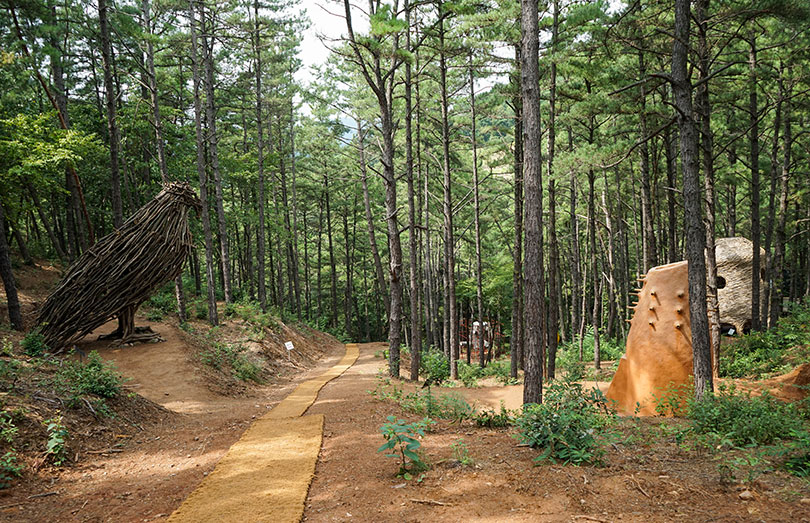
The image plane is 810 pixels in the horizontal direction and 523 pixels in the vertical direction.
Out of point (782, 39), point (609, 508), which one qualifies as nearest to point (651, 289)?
point (609, 508)

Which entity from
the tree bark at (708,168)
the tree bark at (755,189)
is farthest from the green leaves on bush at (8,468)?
the tree bark at (755,189)

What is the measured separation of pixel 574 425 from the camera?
5164mm

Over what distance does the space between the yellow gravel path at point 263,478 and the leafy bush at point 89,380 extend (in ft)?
9.13

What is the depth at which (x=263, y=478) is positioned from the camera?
16.2 feet

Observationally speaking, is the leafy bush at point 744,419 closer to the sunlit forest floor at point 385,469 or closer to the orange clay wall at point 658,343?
the sunlit forest floor at point 385,469

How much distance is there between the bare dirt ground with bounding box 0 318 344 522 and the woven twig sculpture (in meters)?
1.21

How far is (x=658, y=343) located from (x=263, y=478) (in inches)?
317

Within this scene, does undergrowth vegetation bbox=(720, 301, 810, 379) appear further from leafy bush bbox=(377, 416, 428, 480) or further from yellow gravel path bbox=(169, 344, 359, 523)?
yellow gravel path bbox=(169, 344, 359, 523)

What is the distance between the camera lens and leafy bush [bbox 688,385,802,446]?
17.3ft

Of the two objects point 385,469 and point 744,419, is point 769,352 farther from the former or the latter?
point 385,469

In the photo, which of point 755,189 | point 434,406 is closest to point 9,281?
point 434,406

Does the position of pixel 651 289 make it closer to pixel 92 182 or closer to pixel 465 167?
pixel 465 167

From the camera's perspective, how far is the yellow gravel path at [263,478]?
4.05 metres

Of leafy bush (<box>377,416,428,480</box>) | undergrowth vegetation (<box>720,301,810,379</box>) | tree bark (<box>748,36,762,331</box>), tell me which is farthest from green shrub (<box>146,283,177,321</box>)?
tree bark (<box>748,36,762,331</box>)
